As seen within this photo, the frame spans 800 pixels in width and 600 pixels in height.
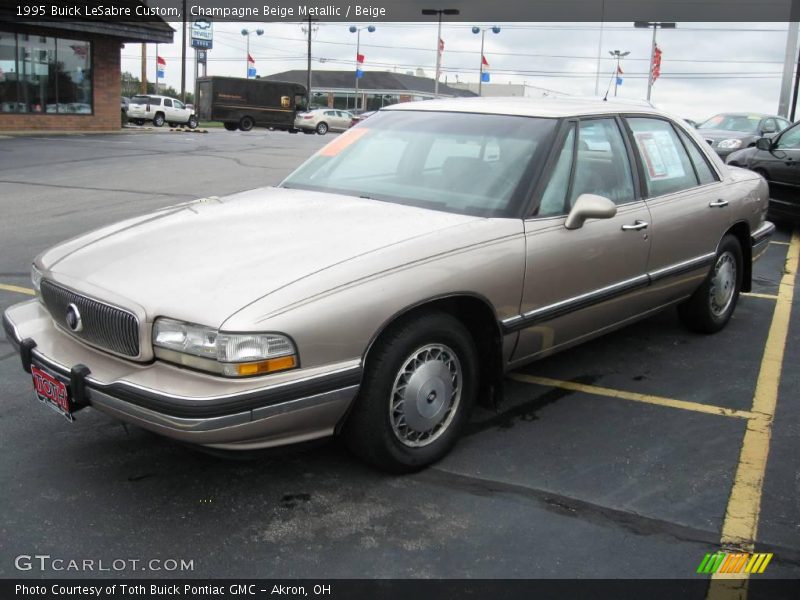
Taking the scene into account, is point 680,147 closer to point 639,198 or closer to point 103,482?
Result: point 639,198

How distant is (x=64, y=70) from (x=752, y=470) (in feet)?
93.1

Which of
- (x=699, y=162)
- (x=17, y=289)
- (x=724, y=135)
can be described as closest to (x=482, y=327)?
(x=699, y=162)

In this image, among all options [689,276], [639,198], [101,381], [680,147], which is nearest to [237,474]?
[101,381]

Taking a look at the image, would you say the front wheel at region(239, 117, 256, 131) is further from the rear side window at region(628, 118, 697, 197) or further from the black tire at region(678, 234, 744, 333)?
the rear side window at region(628, 118, 697, 197)

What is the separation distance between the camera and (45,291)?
3408mm

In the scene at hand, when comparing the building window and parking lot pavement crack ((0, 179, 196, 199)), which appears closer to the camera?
parking lot pavement crack ((0, 179, 196, 199))

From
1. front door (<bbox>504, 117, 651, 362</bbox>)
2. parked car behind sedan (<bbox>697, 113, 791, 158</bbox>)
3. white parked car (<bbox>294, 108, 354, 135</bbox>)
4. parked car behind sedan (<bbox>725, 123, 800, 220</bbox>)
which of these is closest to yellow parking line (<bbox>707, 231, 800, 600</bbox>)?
front door (<bbox>504, 117, 651, 362</bbox>)

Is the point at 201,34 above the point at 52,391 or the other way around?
above

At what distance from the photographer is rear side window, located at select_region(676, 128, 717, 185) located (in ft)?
16.9

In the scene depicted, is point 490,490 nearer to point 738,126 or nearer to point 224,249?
point 224,249

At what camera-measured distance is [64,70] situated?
27.2 m

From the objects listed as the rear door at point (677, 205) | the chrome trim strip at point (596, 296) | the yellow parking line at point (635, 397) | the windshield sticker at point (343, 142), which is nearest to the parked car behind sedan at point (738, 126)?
the rear door at point (677, 205)

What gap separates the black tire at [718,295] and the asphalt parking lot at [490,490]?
51 cm

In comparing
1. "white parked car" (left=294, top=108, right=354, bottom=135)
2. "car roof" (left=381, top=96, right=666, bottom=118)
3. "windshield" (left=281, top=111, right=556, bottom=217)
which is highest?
"white parked car" (left=294, top=108, right=354, bottom=135)
